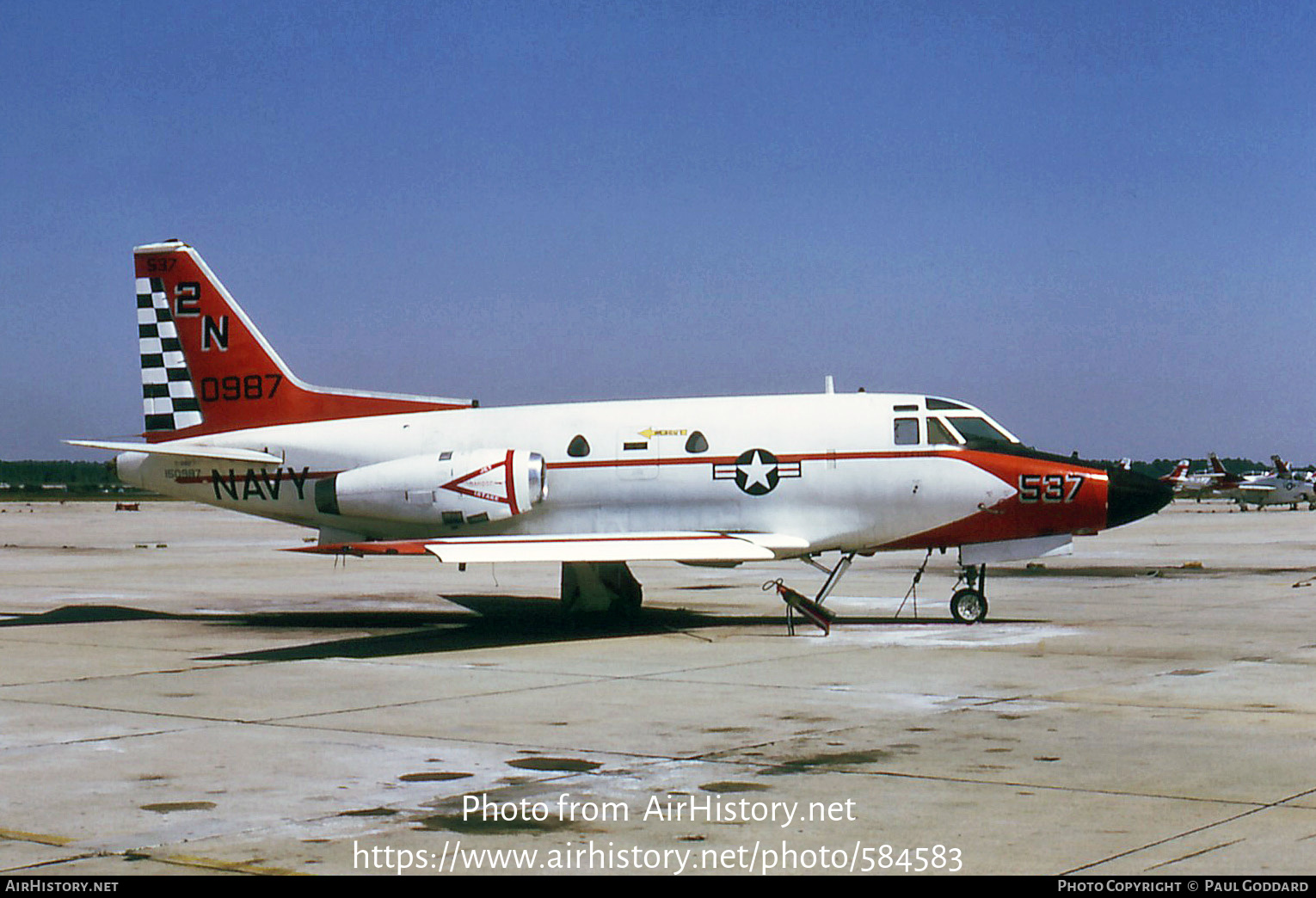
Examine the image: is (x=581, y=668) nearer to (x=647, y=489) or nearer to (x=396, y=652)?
(x=396, y=652)

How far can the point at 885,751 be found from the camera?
1143 centimetres

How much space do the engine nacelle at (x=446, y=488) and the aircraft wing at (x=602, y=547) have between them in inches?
41.4

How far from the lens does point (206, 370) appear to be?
25141 millimetres

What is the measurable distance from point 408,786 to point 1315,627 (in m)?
15.8

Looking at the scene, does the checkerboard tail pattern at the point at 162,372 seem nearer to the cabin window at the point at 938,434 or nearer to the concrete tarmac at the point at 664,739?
the concrete tarmac at the point at 664,739

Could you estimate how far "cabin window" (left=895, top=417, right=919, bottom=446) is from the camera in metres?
22.0

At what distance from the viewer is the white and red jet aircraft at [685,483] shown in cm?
2167

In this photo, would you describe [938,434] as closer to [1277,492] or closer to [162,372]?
[162,372]

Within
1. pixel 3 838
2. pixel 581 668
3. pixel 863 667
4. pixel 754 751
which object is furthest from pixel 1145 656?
pixel 3 838

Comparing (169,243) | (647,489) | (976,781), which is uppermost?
(169,243)

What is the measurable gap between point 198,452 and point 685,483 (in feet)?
26.9

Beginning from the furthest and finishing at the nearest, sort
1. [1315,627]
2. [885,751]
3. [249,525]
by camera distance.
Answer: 1. [249,525]
2. [1315,627]
3. [885,751]

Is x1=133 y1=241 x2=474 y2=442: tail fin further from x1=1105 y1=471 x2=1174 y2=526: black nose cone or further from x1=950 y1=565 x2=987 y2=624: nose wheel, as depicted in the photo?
x1=1105 y1=471 x2=1174 y2=526: black nose cone

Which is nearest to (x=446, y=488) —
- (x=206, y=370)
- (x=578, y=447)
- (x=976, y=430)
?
(x=578, y=447)
